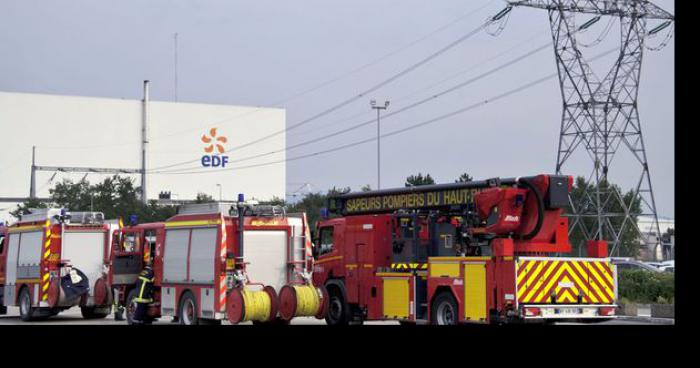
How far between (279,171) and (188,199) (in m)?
12.3

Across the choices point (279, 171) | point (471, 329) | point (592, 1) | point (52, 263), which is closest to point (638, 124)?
point (592, 1)

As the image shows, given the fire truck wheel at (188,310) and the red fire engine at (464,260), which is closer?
the red fire engine at (464,260)

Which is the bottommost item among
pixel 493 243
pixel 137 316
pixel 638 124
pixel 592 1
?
pixel 137 316

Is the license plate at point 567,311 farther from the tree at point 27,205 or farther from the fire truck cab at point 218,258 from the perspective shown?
the tree at point 27,205

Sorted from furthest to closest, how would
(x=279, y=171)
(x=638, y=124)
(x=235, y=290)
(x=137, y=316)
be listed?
(x=279, y=171) → (x=638, y=124) → (x=137, y=316) → (x=235, y=290)

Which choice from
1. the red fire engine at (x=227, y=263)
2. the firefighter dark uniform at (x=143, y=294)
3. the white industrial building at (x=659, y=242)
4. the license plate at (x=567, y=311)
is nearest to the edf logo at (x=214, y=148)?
the white industrial building at (x=659, y=242)

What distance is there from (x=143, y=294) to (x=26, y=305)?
5892 millimetres

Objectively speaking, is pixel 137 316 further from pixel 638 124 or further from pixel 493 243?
pixel 638 124

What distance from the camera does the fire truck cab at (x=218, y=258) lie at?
70.3 ft

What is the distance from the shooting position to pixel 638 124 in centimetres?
4162

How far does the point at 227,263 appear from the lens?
A: 21.3 meters

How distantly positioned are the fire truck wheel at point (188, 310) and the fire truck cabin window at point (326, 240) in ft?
11.9

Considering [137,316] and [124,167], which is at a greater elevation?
[124,167]

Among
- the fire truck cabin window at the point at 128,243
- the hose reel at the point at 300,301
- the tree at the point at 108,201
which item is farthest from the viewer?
the tree at the point at 108,201
